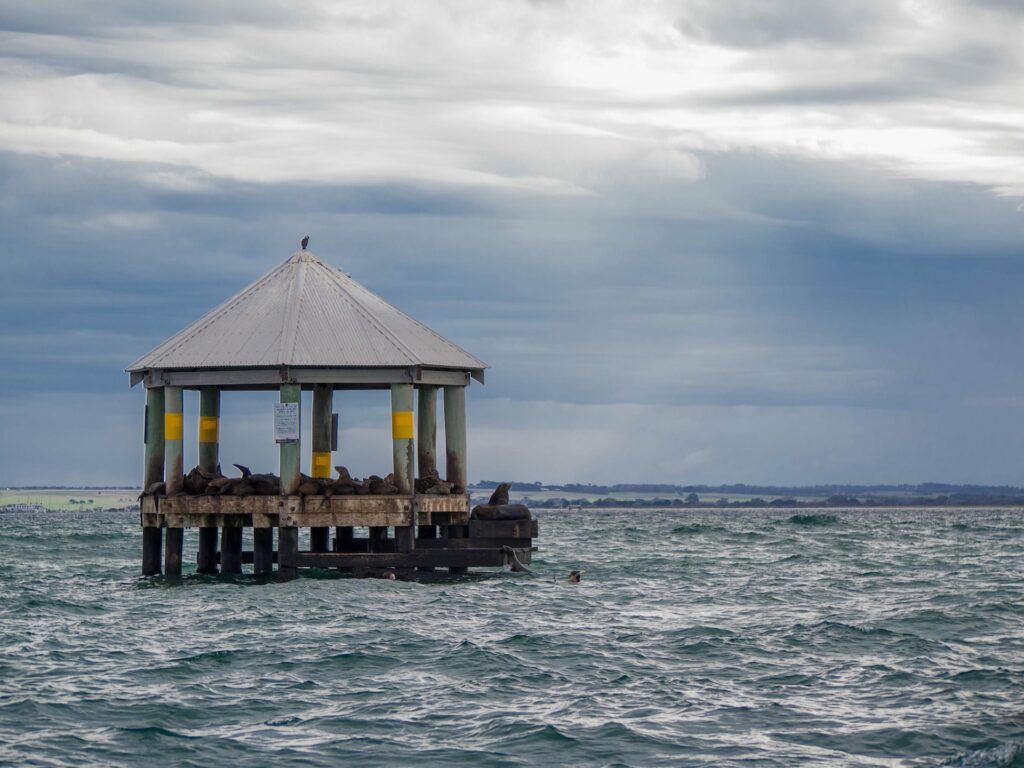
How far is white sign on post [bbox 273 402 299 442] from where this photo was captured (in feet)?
112

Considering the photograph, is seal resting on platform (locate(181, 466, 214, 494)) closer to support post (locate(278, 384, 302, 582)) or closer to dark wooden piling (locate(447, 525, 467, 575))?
support post (locate(278, 384, 302, 582))

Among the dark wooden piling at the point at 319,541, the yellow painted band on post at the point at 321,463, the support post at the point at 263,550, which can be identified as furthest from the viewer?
the dark wooden piling at the point at 319,541

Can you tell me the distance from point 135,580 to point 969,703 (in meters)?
24.2

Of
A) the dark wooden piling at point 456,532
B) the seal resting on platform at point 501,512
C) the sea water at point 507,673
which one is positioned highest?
the seal resting on platform at point 501,512

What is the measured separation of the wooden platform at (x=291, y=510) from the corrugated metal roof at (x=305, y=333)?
3133mm

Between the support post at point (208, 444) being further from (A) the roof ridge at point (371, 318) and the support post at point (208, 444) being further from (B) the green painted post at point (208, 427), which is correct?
(A) the roof ridge at point (371, 318)

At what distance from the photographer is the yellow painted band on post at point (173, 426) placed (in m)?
35.7

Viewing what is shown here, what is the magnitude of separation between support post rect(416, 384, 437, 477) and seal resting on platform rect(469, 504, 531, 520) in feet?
9.91

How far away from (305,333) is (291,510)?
175 inches

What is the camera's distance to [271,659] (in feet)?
73.9

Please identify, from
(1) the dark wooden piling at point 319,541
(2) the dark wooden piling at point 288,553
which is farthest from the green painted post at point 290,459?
(1) the dark wooden piling at point 319,541

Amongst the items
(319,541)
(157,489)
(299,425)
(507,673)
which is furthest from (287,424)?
(507,673)

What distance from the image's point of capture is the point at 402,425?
34812 millimetres

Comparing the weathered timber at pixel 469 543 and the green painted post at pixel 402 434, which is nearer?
the green painted post at pixel 402 434
